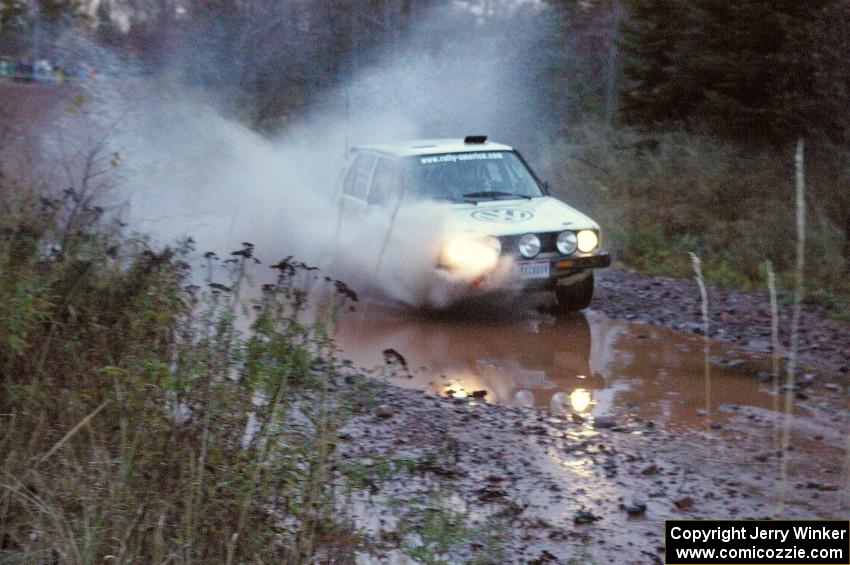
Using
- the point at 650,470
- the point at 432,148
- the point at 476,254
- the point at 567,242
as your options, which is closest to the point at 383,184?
the point at 432,148

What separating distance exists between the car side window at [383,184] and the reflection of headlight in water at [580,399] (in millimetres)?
3640

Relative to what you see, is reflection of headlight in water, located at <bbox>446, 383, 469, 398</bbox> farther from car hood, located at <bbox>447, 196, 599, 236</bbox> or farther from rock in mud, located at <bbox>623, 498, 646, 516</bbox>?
rock in mud, located at <bbox>623, 498, 646, 516</bbox>

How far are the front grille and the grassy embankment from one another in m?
2.61

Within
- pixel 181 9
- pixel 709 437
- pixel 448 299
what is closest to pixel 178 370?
pixel 709 437

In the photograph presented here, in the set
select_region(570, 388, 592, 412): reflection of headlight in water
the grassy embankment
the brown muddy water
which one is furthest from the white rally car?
the grassy embankment

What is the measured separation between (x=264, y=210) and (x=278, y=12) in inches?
504

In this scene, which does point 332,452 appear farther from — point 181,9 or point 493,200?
point 181,9

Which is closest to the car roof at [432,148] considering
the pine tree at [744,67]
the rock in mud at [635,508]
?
the pine tree at [744,67]

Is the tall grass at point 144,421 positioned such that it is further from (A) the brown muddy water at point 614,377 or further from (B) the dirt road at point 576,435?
(A) the brown muddy water at point 614,377

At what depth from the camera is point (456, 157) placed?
10.6 metres

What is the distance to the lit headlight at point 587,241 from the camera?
31.6 feet

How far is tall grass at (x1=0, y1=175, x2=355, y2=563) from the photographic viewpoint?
3.90 m

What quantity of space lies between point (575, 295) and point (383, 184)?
7.34 ft

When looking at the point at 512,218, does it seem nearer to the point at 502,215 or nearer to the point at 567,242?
the point at 502,215
